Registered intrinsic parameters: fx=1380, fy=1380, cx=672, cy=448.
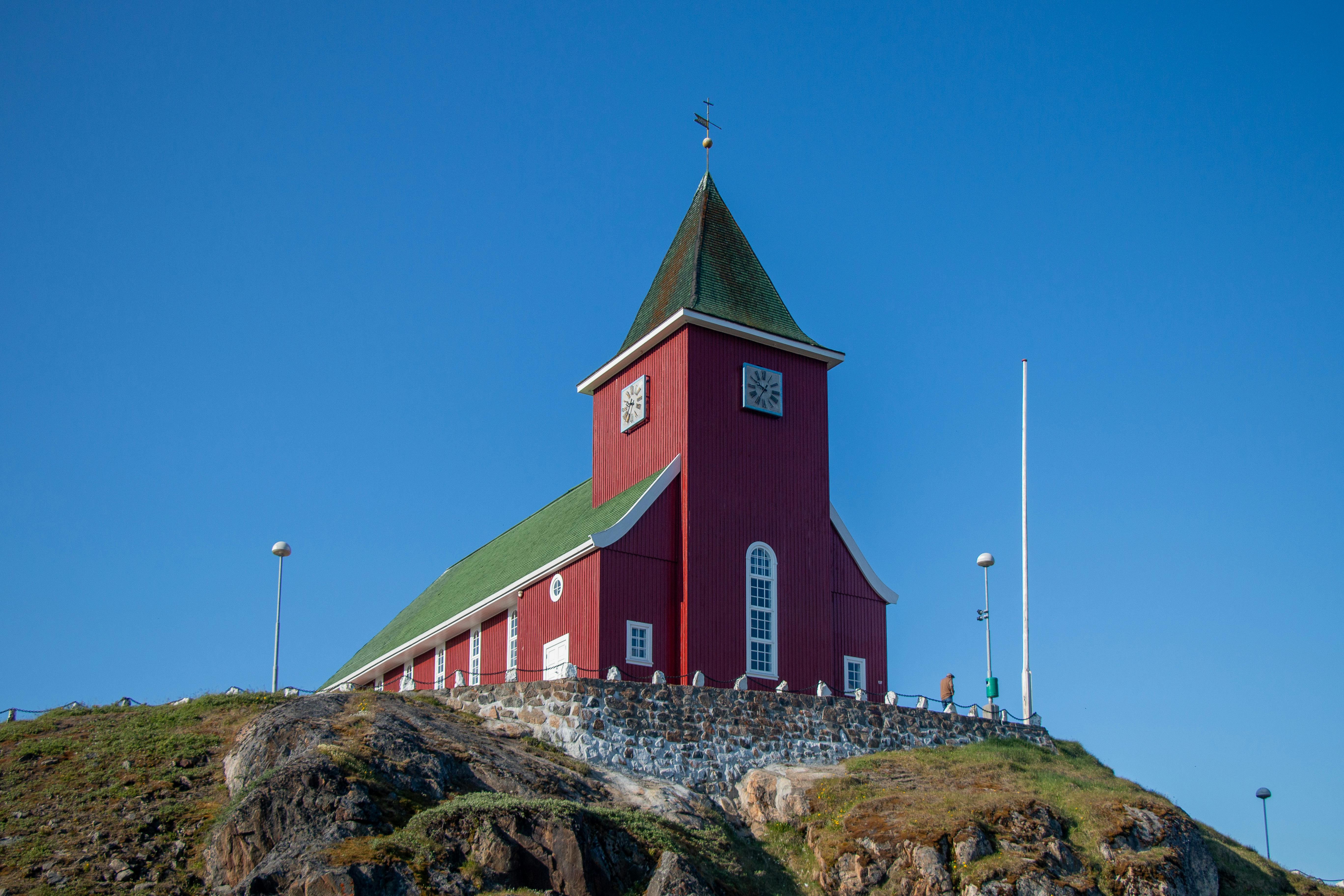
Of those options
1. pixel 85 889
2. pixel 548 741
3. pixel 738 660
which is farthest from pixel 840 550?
pixel 85 889

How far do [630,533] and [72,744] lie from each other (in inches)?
558

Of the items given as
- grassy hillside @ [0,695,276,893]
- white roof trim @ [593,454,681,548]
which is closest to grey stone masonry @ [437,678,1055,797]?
white roof trim @ [593,454,681,548]

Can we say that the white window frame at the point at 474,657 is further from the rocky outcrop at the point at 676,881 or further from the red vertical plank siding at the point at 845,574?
the rocky outcrop at the point at 676,881

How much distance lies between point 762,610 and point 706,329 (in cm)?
799

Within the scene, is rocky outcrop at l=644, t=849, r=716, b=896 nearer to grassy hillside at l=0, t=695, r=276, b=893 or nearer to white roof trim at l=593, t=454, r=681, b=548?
grassy hillside at l=0, t=695, r=276, b=893

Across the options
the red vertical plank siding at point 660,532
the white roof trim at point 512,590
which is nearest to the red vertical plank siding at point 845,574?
the red vertical plank siding at point 660,532

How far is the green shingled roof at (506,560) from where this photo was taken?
3900cm

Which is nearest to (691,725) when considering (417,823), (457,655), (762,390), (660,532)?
(660,532)

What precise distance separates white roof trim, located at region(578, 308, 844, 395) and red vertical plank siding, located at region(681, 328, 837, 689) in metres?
0.28

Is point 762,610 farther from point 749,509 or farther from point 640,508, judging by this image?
point 640,508

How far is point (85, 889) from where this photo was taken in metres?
24.9

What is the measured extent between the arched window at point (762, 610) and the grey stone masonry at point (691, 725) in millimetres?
1800

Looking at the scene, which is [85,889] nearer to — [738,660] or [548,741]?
[548,741]

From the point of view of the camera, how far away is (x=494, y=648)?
41375 mm
